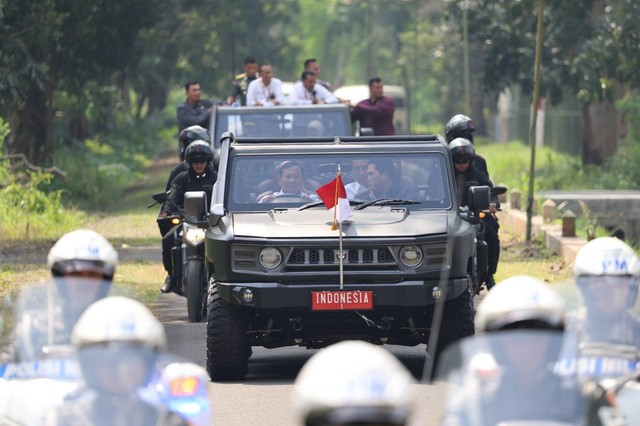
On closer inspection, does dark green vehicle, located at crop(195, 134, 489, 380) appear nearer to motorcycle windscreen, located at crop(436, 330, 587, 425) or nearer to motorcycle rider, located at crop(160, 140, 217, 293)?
motorcycle rider, located at crop(160, 140, 217, 293)

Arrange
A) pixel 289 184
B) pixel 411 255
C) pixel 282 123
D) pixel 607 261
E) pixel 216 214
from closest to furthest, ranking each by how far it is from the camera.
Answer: pixel 607 261 < pixel 411 255 < pixel 216 214 < pixel 289 184 < pixel 282 123

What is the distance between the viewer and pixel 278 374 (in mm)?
13250

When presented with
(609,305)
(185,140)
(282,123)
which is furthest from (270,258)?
(282,123)

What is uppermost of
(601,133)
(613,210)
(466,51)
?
(466,51)

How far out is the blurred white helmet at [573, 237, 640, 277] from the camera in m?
7.72

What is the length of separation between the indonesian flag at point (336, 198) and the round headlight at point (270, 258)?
478 mm

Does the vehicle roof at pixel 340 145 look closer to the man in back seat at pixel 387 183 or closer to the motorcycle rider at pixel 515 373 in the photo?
the man in back seat at pixel 387 183

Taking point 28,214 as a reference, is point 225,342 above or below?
above

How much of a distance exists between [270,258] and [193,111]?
10.9m

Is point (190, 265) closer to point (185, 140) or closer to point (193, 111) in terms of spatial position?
point (185, 140)

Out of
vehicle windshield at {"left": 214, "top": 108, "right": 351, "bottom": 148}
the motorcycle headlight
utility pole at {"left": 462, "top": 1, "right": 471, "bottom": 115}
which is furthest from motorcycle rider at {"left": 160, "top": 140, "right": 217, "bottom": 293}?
utility pole at {"left": 462, "top": 1, "right": 471, "bottom": 115}

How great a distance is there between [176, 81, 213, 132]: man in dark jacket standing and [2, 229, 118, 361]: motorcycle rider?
1400cm

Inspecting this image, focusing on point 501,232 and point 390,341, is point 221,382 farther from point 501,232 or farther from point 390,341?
point 501,232

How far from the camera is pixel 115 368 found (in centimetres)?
587
